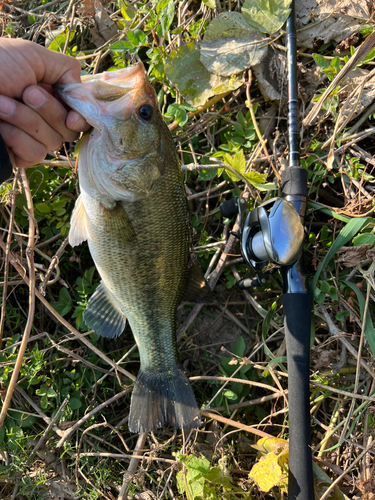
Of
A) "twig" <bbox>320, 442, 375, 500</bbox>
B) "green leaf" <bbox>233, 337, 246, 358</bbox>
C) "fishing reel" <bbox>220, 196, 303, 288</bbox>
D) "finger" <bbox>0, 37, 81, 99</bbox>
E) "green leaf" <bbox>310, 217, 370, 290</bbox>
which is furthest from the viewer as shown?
"green leaf" <bbox>233, 337, 246, 358</bbox>

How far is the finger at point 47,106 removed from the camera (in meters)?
1.90

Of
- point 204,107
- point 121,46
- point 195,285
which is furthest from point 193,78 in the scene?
point 195,285

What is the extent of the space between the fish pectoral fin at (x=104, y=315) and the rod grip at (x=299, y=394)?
1039 mm

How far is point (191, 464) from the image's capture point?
238 cm

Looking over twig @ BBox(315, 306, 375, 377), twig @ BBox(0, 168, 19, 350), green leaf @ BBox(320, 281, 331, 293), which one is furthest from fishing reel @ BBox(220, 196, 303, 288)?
twig @ BBox(0, 168, 19, 350)

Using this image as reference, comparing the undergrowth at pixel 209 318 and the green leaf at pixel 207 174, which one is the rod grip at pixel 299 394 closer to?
the undergrowth at pixel 209 318

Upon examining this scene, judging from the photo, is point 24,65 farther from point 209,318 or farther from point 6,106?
point 209,318

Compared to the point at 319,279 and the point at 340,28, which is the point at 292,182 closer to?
the point at 319,279

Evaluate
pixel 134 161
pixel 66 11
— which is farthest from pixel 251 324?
pixel 66 11

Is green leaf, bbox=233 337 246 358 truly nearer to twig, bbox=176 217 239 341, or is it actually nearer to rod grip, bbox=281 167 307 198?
twig, bbox=176 217 239 341

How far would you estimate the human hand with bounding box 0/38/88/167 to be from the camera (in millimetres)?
1888

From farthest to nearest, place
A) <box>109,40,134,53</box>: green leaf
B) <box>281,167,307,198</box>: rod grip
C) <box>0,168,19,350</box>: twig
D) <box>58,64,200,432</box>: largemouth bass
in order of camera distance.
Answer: <box>109,40,134,53</box>: green leaf → <box>0,168,19,350</box>: twig → <box>281,167,307,198</box>: rod grip → <box>58,64,200,432</box>: largemouth bass

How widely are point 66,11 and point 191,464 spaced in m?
3.36

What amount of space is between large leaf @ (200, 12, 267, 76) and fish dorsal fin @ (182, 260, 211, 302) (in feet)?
4.60
